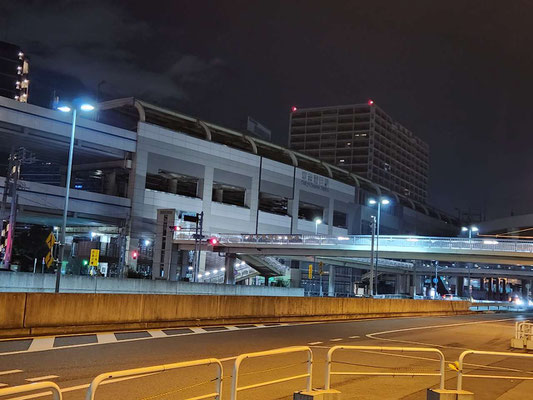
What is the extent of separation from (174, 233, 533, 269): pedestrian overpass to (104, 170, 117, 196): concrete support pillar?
12500 millimetres

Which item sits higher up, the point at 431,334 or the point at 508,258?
the point at 508,258

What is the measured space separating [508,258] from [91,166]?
53449 mm

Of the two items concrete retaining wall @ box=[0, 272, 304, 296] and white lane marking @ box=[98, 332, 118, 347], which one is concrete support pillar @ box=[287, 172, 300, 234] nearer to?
concrete retaining wall @ box=[0, 272, 304, 296]

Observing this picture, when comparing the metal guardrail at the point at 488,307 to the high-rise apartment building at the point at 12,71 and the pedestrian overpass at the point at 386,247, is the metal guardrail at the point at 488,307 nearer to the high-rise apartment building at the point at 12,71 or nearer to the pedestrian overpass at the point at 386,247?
Answer: the pedestrian overpass at the point at 386,247

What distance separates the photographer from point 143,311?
20.2 m

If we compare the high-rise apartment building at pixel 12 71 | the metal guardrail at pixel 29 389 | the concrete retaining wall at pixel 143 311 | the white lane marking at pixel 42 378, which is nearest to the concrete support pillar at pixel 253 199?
the concrete retaining wall at pixel 143 311

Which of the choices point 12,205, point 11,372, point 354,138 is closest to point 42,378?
point 11,372

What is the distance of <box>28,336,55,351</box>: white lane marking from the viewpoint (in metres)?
13.9

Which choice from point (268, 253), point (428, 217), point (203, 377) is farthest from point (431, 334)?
point (428, 217)

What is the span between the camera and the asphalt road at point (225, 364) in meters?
9.86

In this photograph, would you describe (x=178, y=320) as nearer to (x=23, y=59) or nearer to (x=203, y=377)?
(x=203, y=377)

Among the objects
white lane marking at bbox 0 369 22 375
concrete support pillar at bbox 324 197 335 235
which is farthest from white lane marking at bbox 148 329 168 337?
concrete support pillar at bbox 324 197 335 235

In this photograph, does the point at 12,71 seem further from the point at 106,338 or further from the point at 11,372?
the point at 11,372

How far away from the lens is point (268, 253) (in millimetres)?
69000
